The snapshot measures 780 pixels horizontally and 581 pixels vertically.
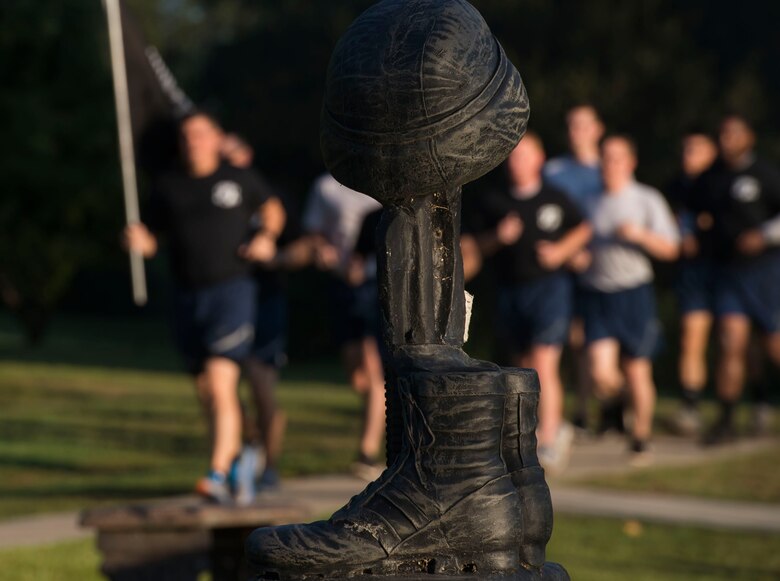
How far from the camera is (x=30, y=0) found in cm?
2819

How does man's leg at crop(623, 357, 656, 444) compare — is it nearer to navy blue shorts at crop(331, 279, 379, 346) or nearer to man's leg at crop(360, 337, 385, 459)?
man's leg at crop(360, 337, 385, 459)

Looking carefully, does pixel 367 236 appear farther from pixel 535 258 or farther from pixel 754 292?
pixel 754 292

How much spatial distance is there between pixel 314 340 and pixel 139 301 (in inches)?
793

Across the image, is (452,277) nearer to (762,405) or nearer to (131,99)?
(131,99)

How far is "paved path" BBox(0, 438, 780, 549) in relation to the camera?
8.99 metres

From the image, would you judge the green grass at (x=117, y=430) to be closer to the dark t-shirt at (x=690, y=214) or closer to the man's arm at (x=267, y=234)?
the man's arm at (x=267, y=234)

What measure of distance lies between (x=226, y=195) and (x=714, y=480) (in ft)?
14.0

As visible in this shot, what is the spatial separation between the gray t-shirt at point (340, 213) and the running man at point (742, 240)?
307 cm

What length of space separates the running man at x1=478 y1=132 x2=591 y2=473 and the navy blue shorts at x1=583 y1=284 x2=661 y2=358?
2.89 feet

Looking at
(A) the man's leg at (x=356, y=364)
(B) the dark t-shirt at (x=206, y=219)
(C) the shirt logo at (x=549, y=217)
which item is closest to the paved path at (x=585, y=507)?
(A) the man's leg at (x=356, y=364)

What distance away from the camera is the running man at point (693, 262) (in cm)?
1298

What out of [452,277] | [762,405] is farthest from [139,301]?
[452,277]

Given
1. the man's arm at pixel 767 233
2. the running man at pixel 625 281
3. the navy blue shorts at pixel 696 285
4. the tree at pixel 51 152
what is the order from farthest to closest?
the tree at pixel 51 152 → the navy blue shorts at pixel 696 285 → the man's arm at pixel 767 233 → the running man at pixel 625 281

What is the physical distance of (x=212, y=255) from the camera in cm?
898
